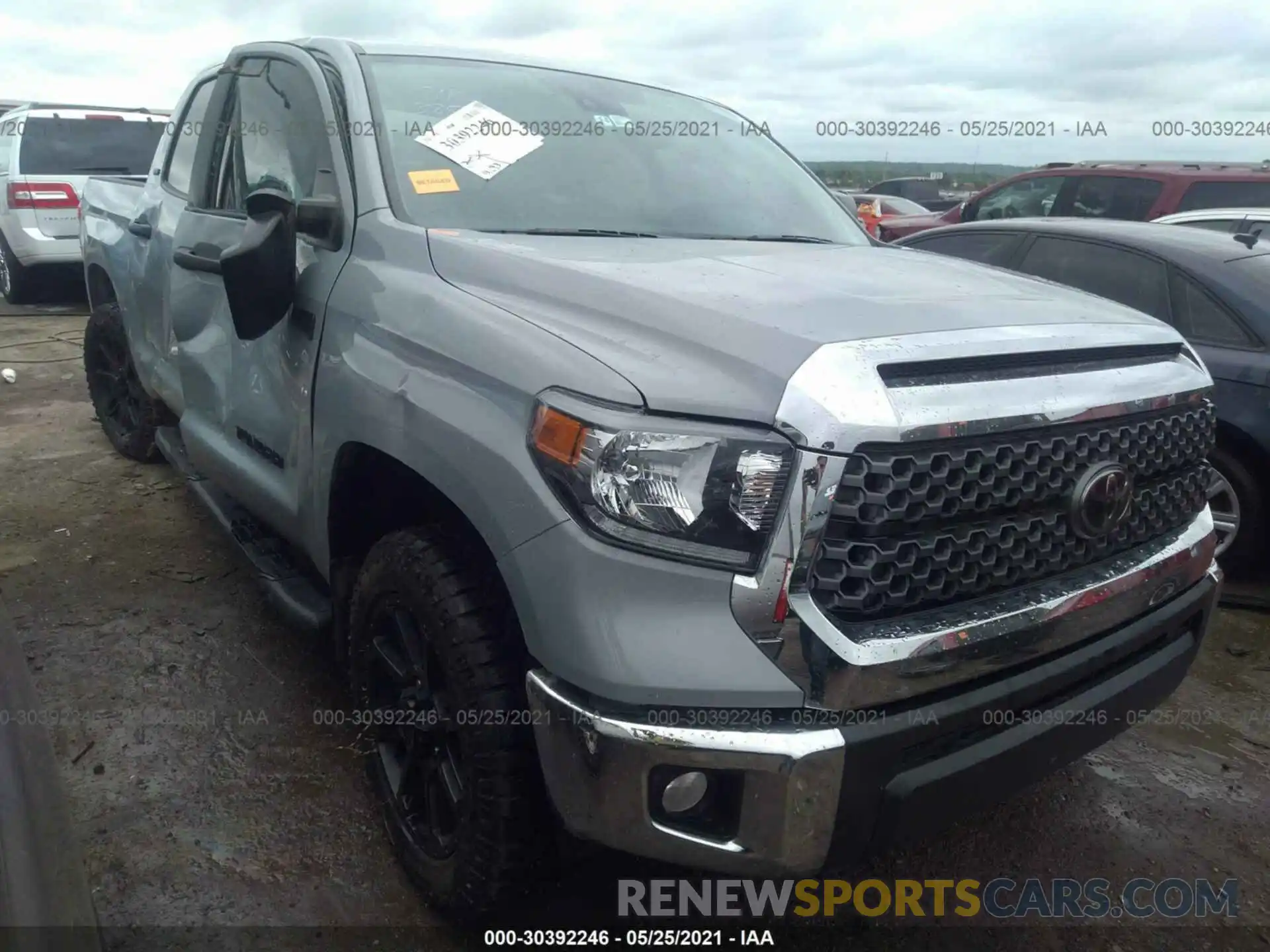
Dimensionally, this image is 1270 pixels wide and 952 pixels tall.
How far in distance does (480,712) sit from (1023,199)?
28.0 feet

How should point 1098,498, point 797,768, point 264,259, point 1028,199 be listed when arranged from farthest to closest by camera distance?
point 1028,199
point 264,259
point 1098,498
point 797,768

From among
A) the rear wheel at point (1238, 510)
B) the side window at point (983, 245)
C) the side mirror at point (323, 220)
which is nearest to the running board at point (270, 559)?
the side mirror at point (323, 220)

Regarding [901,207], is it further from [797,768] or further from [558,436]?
[797,768]

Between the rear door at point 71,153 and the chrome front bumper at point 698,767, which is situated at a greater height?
the rear door at point 71,153

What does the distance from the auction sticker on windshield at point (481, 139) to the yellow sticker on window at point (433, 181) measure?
65 mm

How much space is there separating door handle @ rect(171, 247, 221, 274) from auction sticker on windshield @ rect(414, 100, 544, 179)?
64 centimetres

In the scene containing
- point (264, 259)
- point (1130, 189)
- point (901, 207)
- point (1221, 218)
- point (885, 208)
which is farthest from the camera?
point (901, 207)

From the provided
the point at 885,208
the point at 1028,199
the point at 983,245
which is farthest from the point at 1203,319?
the point at 885,208

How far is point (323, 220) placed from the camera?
7.84ft

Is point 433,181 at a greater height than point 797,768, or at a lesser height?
greater

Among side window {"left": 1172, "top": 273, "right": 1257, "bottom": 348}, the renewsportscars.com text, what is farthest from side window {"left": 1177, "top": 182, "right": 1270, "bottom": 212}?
the renewsportscars.com text

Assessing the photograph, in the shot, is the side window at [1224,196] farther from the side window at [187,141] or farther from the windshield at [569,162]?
the side window at [187,141]

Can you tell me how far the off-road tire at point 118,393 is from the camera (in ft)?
Answer: 15.1

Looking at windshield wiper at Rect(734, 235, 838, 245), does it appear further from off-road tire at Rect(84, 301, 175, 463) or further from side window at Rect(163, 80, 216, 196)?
off-road tire at Rect(84, 301, 175, 463)
